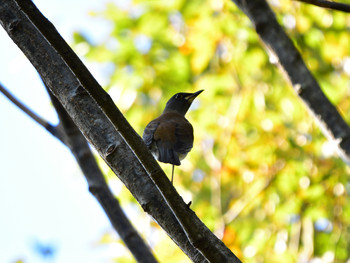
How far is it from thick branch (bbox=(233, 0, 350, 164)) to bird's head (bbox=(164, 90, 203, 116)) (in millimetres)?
2194

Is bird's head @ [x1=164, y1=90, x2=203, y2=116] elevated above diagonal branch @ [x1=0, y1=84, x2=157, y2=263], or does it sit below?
above

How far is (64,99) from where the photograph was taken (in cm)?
241

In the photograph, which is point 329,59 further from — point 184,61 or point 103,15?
point 103,15

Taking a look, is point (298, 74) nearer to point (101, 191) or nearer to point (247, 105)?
point (101, 191)

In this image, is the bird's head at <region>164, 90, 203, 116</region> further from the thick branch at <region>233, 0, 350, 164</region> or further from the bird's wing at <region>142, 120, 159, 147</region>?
the thick branch at <region>233, 0, 350, 164</region>

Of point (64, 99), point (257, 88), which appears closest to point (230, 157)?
point (257, 88)

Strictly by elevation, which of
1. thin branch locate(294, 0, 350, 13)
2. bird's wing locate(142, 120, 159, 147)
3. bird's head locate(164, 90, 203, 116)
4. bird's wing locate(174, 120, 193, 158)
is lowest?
thin branch locate(294, 0, 350, 13)

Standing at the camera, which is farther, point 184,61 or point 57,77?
point 184,61

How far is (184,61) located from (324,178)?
7.12 feet

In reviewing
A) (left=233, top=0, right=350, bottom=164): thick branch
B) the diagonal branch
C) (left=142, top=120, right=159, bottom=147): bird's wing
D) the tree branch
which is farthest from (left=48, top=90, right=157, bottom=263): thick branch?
(left=233, top=0, right=350, bottom=164): thick branch

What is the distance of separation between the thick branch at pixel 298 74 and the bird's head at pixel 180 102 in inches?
86.4

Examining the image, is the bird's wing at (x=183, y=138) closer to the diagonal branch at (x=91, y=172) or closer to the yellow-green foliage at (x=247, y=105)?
the yellow-green foliage at (x=247, y=105)

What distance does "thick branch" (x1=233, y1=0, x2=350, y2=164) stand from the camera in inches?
133

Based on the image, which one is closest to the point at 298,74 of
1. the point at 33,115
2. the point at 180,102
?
the point at 33,115
